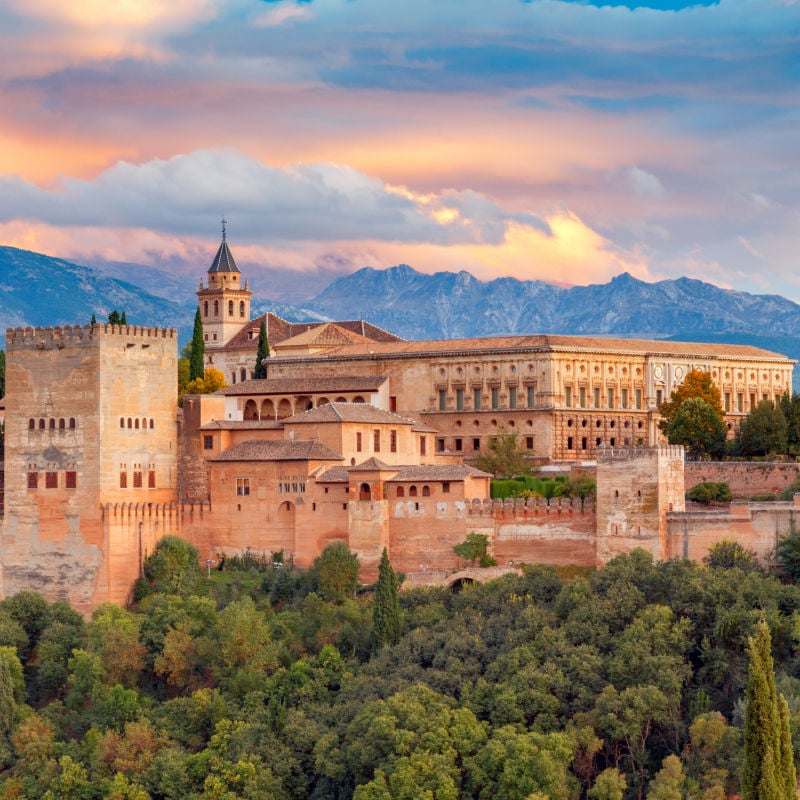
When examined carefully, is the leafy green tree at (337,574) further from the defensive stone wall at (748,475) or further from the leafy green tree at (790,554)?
the leafy green tree at (790,554)

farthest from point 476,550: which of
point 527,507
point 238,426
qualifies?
point 238,426

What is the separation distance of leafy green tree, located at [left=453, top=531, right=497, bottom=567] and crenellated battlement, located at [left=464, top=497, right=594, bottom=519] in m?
0.83

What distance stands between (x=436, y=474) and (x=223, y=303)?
41850 mm

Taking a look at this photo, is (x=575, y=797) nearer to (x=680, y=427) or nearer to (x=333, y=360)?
(x=680, y=427)

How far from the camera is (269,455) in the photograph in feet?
211

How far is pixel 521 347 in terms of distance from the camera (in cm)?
8094

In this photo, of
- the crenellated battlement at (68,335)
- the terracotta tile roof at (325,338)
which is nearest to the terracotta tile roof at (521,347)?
the terracotta tile roof at (325,338)

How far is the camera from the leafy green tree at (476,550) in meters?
60.2

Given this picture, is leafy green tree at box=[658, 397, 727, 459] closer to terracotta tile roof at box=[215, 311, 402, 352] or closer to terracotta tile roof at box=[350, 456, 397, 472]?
terracotta tile roof at box=[350, 456, 397, 472]

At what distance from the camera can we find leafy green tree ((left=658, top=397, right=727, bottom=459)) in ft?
235

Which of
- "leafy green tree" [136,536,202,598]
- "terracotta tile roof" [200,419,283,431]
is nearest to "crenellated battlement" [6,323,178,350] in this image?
"terracotta tile roof" [200,419,283,431]

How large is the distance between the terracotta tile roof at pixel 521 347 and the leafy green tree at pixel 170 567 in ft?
65.1

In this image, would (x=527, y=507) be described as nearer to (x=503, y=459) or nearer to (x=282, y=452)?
(x=282, y=452)

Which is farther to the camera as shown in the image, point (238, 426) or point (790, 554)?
point (238, 426)
